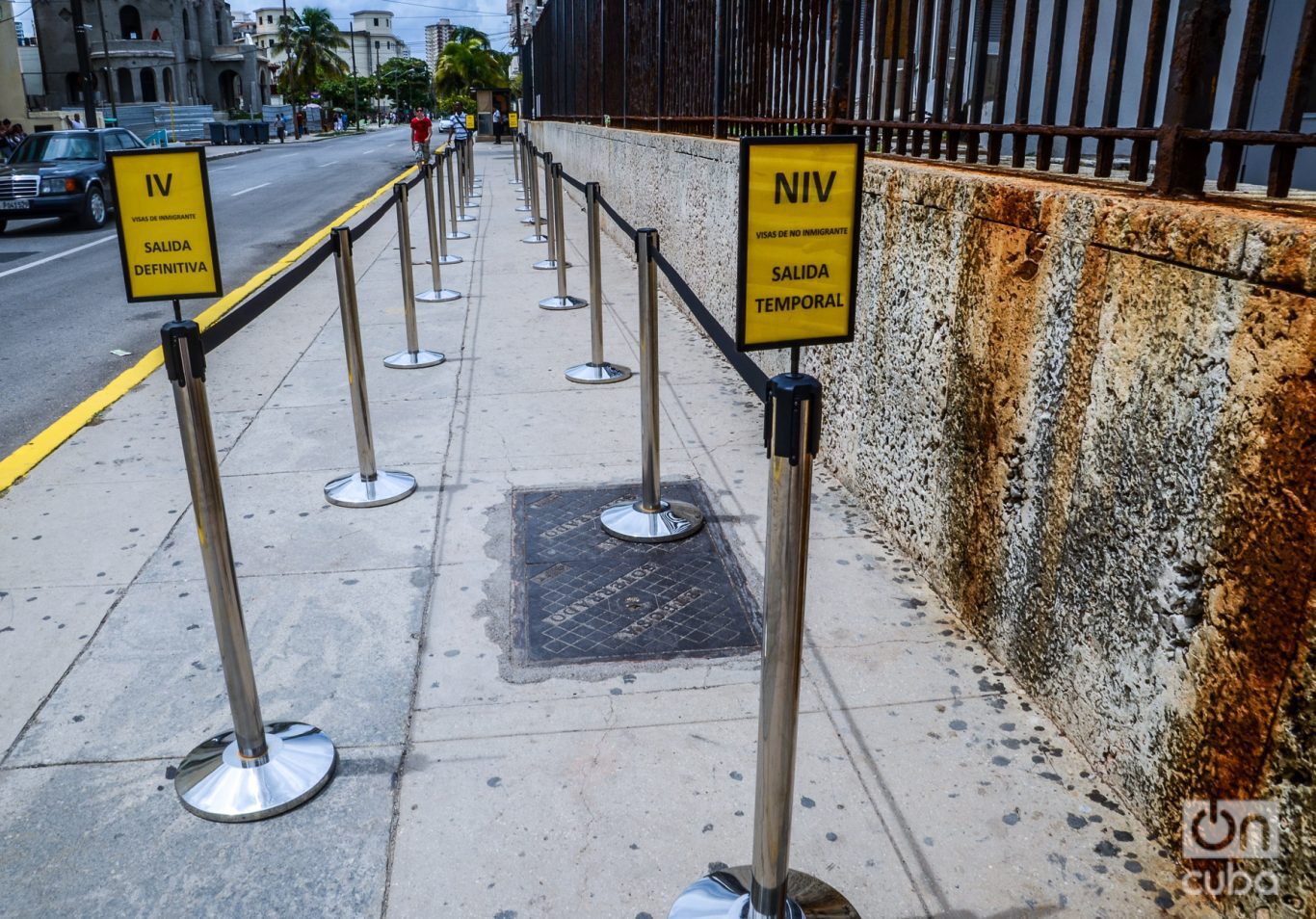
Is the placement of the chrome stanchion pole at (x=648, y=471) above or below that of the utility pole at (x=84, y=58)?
below

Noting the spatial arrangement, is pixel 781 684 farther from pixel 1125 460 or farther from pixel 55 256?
pixel 55 256

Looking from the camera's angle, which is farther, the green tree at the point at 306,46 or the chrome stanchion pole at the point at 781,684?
the green tree at the point at 306,46

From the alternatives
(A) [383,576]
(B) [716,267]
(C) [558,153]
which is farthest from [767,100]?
(C) [558,153]

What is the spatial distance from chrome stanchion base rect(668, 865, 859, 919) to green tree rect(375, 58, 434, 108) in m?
160

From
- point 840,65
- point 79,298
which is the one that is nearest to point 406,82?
point 79,298

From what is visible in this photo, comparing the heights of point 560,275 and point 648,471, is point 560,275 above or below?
above

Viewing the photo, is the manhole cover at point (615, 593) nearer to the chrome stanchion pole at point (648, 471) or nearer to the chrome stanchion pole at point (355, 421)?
the chrome stanchion pole at point (648, 471)

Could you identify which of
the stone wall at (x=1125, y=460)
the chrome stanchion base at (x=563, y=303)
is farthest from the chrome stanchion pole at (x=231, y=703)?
the chrome stanchion base at (x=563, y=303)

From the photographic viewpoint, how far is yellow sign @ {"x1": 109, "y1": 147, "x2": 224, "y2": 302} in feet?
9.46

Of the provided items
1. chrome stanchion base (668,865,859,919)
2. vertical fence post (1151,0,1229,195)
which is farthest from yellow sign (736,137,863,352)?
chrome stanchion base (668,865,859,919)

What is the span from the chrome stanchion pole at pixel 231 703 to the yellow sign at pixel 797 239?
150 centimetres

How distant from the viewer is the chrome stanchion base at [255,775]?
9.25ft

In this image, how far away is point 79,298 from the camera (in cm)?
1104

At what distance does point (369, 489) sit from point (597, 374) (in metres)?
2.30
